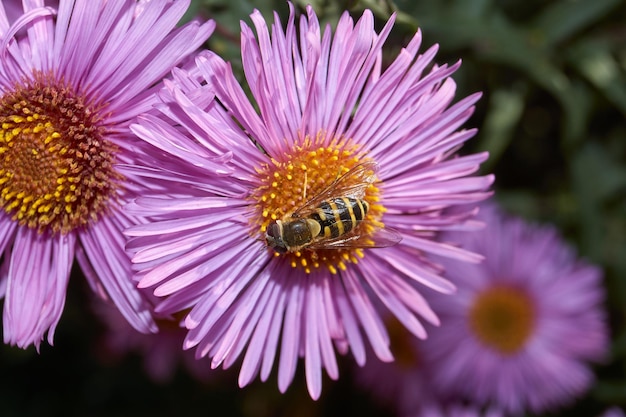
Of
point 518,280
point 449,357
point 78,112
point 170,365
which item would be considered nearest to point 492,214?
point 518,280

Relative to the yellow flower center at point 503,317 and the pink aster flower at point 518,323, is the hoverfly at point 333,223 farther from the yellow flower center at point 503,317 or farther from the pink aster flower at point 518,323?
the yellow flower center at point 503,317

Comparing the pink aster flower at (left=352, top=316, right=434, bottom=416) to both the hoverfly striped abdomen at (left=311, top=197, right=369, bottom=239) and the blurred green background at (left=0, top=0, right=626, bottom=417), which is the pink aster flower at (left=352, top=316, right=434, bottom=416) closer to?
the blurred green background at (left=0, top=0, right=626, bottom=417)

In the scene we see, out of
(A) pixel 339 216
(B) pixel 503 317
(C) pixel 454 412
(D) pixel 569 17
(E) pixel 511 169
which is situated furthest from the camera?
(E) pixel 511 169

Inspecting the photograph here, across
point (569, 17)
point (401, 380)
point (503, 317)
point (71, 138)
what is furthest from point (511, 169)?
point (71, 138)

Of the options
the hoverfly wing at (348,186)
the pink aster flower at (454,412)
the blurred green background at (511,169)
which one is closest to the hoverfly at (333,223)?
the hoverfly wing at (348,186)

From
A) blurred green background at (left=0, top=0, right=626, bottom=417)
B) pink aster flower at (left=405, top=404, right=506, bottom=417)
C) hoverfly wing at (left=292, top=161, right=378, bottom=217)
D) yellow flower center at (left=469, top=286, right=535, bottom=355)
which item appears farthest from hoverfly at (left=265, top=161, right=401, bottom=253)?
yellow flower center at (left=469, top=286, right=535, bottom=355)

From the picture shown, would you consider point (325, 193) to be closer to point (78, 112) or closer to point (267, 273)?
point (267, 273)

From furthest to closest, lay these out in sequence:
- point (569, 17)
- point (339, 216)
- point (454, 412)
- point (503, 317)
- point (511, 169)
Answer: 1. point (511, 169)
2. point (503, 317)
3. point (454, 412)
4. point (569, 17)
5. point (339, 216)

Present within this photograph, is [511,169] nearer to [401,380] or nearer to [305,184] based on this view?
[401,380]
